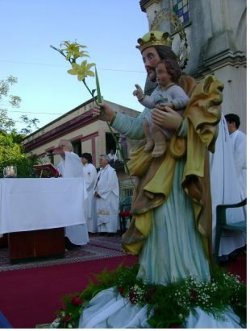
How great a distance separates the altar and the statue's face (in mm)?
2828

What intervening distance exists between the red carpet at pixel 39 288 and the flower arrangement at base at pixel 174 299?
0.39 meters

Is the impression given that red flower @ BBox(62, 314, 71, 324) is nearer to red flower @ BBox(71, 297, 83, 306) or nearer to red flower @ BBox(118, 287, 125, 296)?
red flower @ BBox(71, 297, 83, 306)

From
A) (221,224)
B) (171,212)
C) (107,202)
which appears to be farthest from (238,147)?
(107,202)

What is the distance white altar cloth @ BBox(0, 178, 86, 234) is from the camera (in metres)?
4.64

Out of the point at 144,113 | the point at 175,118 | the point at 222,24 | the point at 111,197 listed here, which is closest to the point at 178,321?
the point at 175,118

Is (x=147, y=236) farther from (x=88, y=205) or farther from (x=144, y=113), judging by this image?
(x=88, y=205)

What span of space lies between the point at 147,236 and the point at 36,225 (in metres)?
2.88

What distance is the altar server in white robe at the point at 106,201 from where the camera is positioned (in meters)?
7.86

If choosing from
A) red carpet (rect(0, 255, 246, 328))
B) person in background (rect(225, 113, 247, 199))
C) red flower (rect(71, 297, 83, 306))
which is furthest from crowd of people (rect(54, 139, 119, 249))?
red flower (rect(71, 297, 83, 306))

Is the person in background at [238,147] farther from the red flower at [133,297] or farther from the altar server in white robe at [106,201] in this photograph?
the altar server in white robe at [106,201]

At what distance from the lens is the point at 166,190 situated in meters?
2.11

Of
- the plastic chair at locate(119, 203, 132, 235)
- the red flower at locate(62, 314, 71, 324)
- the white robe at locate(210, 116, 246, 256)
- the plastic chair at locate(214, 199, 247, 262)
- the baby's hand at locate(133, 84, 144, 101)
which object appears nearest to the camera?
the red flower at locate(62, 314, 71, 324)

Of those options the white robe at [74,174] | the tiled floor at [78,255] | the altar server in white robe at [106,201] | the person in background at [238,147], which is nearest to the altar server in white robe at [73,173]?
the white robe at [74,174]

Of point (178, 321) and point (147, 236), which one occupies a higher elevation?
point (147, 236)
